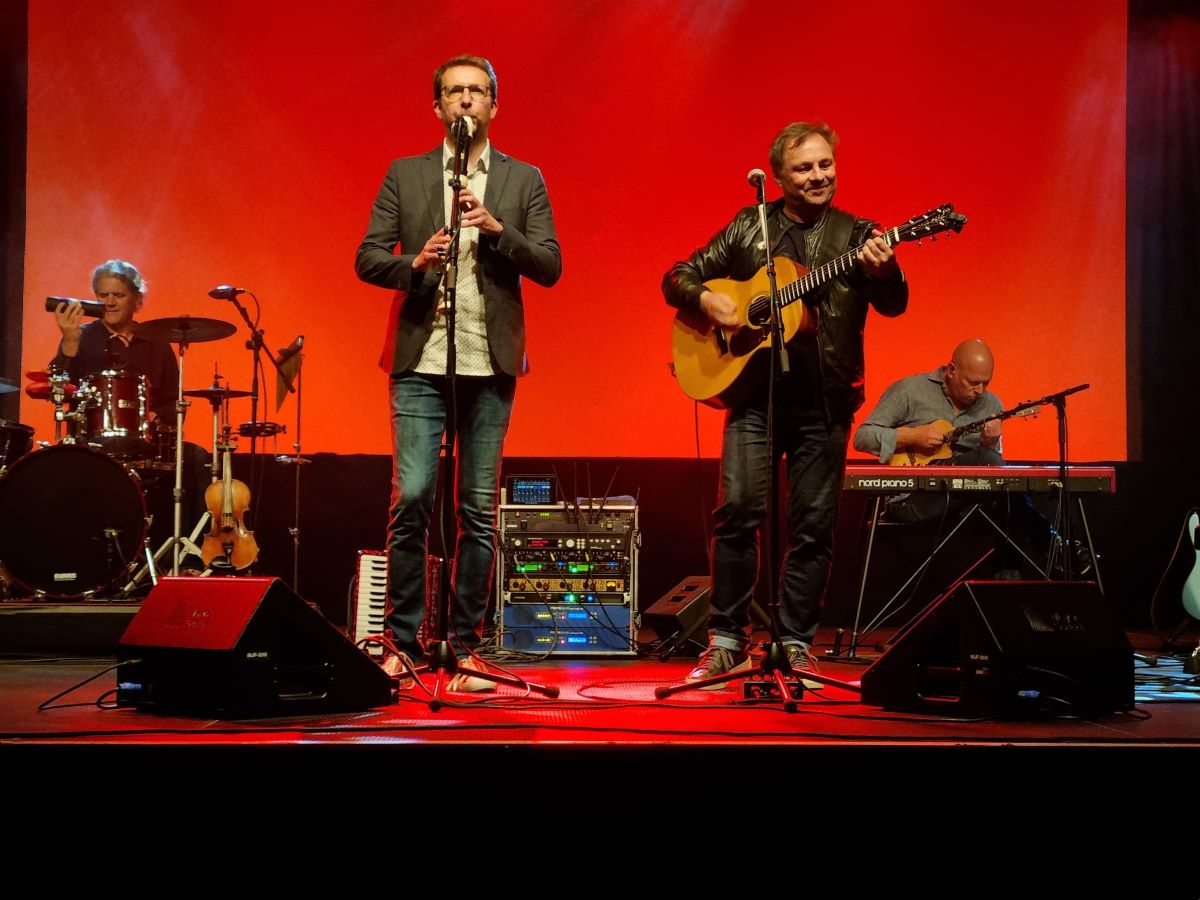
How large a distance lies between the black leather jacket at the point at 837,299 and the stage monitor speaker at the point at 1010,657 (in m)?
0.90

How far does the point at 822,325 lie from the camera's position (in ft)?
10.7

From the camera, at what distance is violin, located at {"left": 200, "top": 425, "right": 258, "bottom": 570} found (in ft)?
19.2

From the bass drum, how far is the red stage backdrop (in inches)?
48.6

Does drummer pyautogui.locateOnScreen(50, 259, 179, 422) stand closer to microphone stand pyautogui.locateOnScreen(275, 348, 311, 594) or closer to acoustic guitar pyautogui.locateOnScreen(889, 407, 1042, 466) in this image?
microphone stand pyautogui.locateOnScreen(275, 348, 311, 594)

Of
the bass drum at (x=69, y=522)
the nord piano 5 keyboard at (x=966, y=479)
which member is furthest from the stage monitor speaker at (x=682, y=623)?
the bass drum at (x=69, y=522)

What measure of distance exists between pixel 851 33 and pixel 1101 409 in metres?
2.75

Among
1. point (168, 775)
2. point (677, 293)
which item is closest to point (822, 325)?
point (677, 293)

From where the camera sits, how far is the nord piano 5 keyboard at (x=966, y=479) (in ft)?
15.0

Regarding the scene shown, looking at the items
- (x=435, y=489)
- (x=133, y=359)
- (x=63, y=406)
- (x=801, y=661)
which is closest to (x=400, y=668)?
(x=435, y=489)

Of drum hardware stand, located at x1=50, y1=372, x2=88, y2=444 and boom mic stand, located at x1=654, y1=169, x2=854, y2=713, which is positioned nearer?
boom mic stand, located at x1=654, y1=169, x2=854, y2=713

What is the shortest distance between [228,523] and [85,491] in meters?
0.96

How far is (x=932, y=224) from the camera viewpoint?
9.97 feet

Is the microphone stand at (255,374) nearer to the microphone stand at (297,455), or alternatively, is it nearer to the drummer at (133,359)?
the microphone stand at (297,455)

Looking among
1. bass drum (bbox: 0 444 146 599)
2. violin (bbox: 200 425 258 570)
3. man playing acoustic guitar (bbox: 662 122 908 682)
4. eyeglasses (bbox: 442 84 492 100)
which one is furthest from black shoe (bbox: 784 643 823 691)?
violin (bbox: 200 425 258 570)
